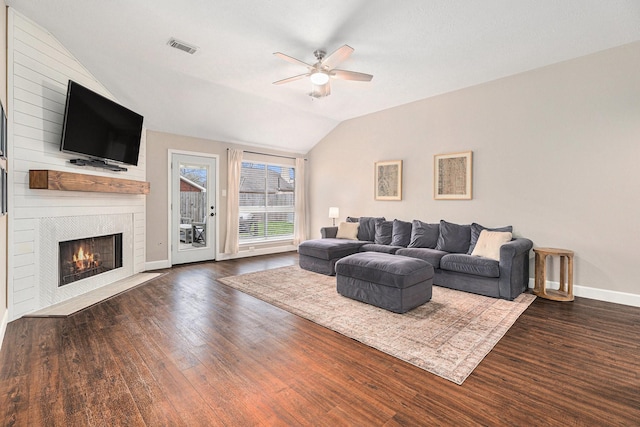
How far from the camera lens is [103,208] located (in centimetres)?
435

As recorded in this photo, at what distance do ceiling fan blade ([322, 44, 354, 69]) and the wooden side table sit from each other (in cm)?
352

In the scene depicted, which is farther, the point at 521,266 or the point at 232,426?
the point at 521,266

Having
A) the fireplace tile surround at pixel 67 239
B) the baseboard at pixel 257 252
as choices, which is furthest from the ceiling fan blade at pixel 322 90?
the baseboard at pixel 257 252

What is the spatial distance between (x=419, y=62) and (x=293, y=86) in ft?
6.71

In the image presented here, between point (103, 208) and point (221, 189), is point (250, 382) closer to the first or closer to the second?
point (103, 208)

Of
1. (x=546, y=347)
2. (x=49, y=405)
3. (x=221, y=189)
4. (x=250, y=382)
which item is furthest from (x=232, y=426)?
(x=221, y=189)

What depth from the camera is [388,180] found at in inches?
240

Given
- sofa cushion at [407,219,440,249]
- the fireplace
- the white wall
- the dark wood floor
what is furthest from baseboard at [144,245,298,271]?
sofa cushion at [407,219,440,249]

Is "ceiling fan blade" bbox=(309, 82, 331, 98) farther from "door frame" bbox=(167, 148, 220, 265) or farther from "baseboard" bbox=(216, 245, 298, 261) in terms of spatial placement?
"baseboard" bbox=(216, 245, 298, 261)

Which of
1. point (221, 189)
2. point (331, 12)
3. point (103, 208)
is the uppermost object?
point (331, 12)

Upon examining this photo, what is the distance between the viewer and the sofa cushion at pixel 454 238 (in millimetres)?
4691

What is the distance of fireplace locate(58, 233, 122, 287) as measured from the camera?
3799 millimetres

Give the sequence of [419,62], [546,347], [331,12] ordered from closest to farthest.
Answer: [546,347] → [331,12] → [419,62]

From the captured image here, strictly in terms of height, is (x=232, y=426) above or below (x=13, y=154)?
below
